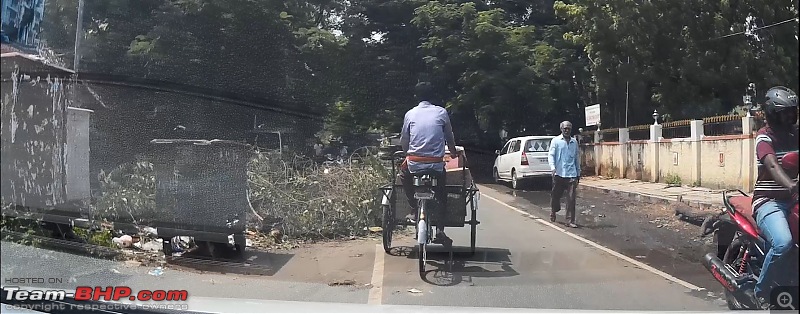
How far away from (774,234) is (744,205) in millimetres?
519

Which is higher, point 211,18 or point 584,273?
point 211,18

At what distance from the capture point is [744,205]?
14.5ft

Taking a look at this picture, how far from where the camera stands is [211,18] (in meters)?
6.99

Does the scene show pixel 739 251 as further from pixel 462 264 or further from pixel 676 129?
pixel 676 129

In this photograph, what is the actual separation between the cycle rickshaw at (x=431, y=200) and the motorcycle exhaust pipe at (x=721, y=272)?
1.75 m

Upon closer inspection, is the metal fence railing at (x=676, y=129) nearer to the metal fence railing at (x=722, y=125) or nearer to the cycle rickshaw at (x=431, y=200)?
the metal fence railing at (x=722, y=125)

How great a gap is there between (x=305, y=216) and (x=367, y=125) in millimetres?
1044

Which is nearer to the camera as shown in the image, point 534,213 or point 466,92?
point 466,92

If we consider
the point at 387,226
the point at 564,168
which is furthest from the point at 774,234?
the point at 387,226

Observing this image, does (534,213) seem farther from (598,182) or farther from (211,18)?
(211,18)

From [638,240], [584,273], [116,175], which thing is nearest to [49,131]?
[116,175]

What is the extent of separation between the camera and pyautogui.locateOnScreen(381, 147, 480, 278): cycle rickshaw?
5.51m

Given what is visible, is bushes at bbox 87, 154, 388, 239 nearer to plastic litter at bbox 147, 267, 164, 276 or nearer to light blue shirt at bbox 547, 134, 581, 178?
plastic litter at bbox 147, 267, 164, 276

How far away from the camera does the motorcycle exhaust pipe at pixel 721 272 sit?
436cm
